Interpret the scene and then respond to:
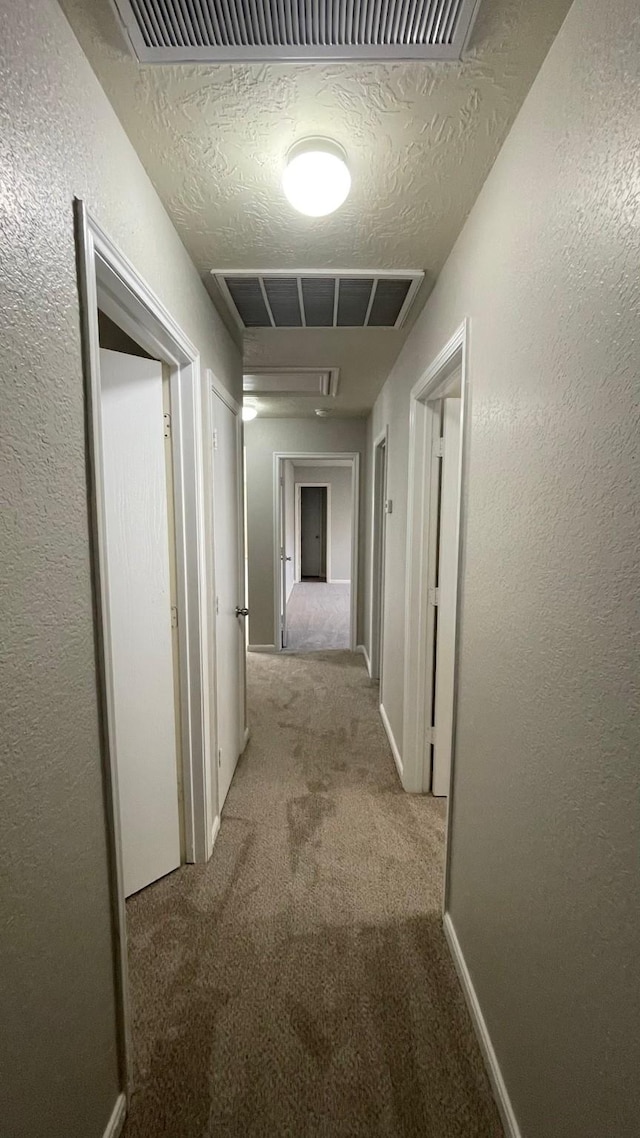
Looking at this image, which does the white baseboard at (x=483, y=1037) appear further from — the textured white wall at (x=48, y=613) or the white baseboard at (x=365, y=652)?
the white baseboard at (x=365, y=652)

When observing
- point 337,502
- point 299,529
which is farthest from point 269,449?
point 299,529

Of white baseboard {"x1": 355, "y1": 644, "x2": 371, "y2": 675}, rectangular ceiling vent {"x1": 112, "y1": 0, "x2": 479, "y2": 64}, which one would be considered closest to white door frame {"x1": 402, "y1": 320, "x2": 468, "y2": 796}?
rectangular ceiling vent {"x1": 112, "y1": 0, "x2": 479, "y2": 64}

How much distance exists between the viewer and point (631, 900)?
2.28ft

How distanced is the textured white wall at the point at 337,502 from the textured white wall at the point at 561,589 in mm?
7697

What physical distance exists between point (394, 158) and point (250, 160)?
37 cm

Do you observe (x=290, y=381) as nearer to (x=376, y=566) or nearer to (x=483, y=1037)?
(x=376, y=566)

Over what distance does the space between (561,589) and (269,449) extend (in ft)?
13.9

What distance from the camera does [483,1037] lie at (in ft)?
4.21

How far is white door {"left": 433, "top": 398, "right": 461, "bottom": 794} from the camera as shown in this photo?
224cm

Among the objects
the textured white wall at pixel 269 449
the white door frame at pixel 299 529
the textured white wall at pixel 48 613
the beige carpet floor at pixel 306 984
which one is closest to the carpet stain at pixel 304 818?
the beige carpet floor at pixel 306 984

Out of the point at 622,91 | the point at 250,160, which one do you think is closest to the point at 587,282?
the point at 622,91

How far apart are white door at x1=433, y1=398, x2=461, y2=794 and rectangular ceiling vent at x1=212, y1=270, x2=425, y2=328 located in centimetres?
52

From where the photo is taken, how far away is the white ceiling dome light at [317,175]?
116 cm

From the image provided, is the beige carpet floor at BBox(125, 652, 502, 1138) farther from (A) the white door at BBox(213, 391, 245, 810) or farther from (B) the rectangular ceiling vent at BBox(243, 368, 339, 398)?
(B) the rectangular ceiling vent at BBox(243, 368, 339, 398)
